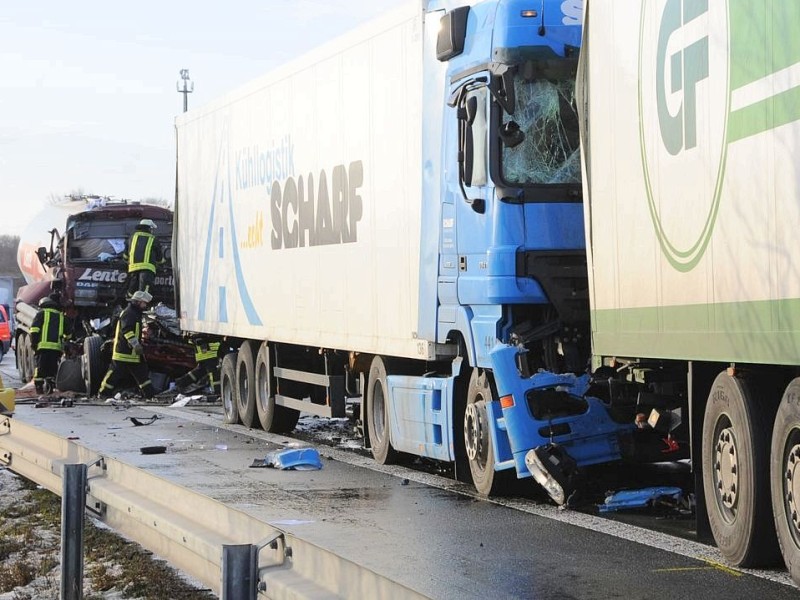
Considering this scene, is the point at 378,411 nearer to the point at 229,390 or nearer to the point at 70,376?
the point at 229,390

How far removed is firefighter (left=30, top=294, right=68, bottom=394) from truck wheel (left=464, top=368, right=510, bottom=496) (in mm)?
16404

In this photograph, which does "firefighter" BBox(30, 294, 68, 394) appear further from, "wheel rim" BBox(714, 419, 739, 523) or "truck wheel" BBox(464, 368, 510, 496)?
"wheel rim" BBox(714, 419, 739, 523)

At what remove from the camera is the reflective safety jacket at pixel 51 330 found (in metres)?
27.6

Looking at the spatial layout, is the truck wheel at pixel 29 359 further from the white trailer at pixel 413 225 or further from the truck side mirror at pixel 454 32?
the truck side mirror at pixel 454 32

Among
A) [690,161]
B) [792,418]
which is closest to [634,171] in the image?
[690,161]

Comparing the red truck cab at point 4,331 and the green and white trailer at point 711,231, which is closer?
the green and white trailer at point 711,231

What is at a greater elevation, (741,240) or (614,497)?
(741,240)

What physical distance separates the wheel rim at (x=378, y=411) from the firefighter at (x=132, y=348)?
34.9ft

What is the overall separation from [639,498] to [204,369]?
47.3 feet

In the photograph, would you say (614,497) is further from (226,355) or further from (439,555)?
(226,355)

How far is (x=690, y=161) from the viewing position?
8.20 metres

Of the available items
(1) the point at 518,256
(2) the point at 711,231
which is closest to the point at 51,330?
(1) the point at 518,256

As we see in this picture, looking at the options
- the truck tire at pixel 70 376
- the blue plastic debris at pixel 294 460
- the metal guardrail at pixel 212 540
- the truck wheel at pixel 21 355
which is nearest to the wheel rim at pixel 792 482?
the metal guardrail at pixel 212 540

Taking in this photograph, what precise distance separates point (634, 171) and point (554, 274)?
7.98 feet
